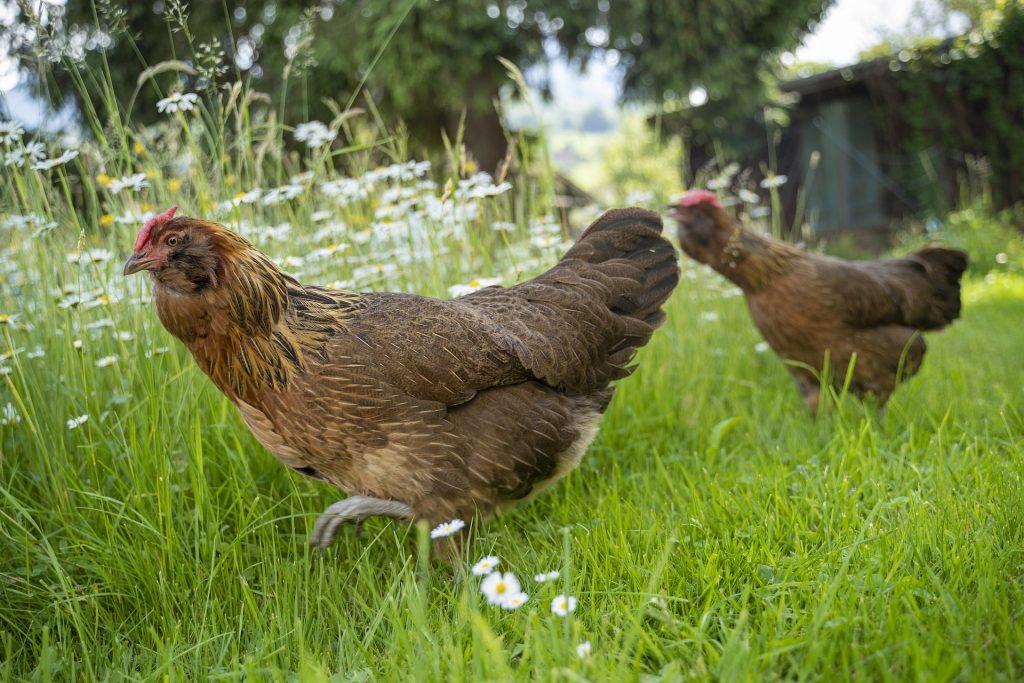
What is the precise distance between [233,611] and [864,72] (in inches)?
571

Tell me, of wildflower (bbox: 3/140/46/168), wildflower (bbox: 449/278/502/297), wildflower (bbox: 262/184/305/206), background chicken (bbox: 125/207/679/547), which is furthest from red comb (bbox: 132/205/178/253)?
wildflower (bbox: 449/278/502/297)

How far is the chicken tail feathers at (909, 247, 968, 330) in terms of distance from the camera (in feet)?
13.3

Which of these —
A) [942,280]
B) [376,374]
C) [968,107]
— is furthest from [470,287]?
[968,107]

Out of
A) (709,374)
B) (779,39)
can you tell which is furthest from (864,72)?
(709,374)

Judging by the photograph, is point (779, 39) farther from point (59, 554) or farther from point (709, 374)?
point (59, 554)

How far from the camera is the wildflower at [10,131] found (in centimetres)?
249

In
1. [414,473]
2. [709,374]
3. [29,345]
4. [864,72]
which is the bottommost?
[709,374]

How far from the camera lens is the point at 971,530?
6.46 feet

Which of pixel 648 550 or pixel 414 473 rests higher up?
pixel 414 473

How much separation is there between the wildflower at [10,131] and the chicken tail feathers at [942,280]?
14.6 ft

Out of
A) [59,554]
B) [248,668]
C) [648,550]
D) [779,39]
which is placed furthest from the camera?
[779,39]

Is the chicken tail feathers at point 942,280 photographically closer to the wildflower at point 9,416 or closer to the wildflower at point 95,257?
the wildflower at point 95,257

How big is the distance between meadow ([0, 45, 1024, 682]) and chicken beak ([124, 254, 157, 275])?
41cm

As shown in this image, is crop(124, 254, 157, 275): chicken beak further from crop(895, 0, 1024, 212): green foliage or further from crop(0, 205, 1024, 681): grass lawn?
crop(895, 0, 1024, 212): green foliage
